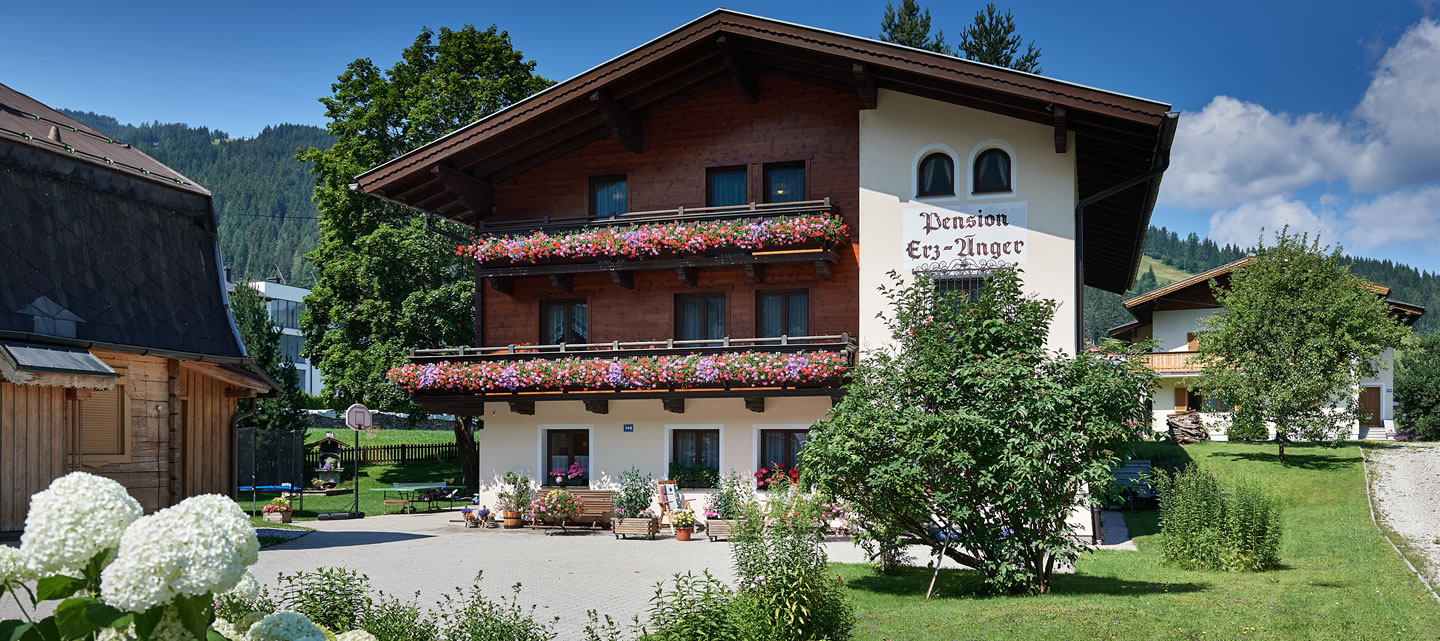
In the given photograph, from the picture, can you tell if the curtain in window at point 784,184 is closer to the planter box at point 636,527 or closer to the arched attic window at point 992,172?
the arched attic window at point 992,172

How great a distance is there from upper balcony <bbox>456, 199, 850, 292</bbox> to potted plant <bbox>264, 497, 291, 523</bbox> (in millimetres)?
6563

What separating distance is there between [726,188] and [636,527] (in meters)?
7.44

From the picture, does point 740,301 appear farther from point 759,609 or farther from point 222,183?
point 222,183

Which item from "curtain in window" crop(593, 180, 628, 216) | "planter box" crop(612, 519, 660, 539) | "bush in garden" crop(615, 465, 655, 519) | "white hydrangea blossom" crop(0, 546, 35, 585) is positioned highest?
"curtain in window" crop(593, 180, 628, 216)

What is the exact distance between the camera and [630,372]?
22828 mm

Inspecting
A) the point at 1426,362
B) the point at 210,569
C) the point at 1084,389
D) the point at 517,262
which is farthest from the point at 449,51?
the point at 1426,362

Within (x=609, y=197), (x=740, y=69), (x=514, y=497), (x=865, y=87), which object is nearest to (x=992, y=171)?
(x=865, y=87)

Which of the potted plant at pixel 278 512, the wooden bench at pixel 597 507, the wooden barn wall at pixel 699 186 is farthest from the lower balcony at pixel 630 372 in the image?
the potted plant at pixel 278 512

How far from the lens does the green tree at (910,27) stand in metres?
41.3

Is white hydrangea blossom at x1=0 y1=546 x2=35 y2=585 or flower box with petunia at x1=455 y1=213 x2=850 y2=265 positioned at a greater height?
flower box with petunia at x1=455 y1=213 x2=850 y2=265

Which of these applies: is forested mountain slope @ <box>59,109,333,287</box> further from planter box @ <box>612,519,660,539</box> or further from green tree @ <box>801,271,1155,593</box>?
green tree @ <box>801,271,1155,593</box>

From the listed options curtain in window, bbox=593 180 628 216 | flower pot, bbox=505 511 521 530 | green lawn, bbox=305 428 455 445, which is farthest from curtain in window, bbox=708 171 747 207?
green lawn, bbox=305 428 455 445

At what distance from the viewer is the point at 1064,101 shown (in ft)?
65.1

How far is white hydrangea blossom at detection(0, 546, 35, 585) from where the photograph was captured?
263 centimetres
